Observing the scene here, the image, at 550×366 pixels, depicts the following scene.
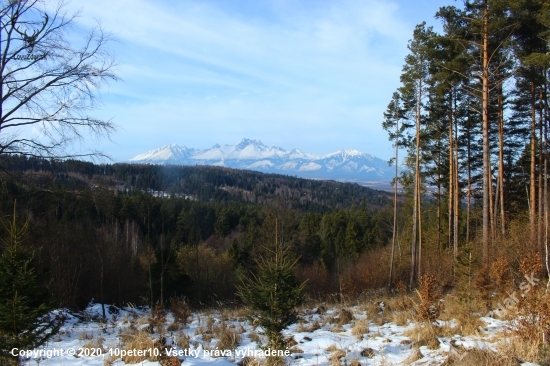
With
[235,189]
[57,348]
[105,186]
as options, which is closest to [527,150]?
[105,186]

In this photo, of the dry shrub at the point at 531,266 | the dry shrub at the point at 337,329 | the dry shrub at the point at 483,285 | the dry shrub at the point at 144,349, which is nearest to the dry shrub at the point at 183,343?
the dry shrub at the point at 144,349

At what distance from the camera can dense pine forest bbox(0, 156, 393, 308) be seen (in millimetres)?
8117

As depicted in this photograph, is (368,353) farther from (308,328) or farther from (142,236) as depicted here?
(142,236)

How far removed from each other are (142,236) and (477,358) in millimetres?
44256

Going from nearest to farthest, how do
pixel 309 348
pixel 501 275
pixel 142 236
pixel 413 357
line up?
pixel 413 357, pixel 309 348, pixel 501 275, pixel 142 236

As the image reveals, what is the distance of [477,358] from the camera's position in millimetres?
4734

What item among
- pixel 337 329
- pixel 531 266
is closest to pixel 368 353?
pixel 337 329

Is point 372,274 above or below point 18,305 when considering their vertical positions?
below

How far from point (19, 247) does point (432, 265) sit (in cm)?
2136

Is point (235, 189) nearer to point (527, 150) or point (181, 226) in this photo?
point (181, 226)

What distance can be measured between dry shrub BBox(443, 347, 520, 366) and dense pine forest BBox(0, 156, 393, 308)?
3609mm

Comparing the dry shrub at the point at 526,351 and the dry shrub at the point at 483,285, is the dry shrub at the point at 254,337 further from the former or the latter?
the dry shrub at the point at 483,285

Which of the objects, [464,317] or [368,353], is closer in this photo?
[368,353]

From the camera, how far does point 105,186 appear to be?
29.2ft
